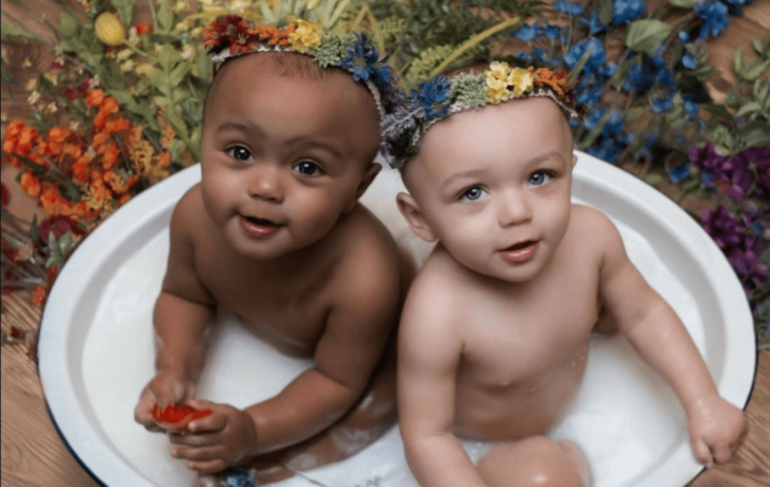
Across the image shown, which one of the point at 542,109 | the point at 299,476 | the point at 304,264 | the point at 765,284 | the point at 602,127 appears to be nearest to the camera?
the point at 542,109

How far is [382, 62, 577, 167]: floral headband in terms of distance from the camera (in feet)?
2.97

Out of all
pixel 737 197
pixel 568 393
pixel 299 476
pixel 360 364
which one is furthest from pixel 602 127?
pixel 299 476

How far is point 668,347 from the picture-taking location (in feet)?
3.51

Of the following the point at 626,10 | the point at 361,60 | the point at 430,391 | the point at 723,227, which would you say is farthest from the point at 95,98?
the point at 723,227

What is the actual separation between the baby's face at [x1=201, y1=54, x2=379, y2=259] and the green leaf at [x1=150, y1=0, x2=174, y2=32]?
1.93 ft

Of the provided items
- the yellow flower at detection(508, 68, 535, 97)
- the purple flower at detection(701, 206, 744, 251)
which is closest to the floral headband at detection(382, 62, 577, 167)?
the yellow flower at detection(508, 68, 535, 97)

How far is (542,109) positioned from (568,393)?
0.40 m

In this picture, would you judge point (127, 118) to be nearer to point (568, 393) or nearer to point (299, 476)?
point (299, 476)

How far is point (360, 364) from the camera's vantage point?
1.10m

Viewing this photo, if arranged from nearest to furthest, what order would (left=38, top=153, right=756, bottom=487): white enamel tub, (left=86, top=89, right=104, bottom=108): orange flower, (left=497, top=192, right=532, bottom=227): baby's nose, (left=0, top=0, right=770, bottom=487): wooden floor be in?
(left=497, top=192, right=532, bottom=227): baby's nose → (left=38, top=153, right=756, bottom=487): white enamel tub → (left=0, top=0, right=770, bottom=487): wooden floor → (left=86, top=89, right=104, bottom=108): orange flower

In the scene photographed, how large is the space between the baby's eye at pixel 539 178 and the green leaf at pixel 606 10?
70cm

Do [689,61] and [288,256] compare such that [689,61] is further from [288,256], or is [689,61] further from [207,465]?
[207,465]

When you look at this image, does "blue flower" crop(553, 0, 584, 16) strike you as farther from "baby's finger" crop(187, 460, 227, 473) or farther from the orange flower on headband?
"baby's finger" crop(187, 460, 227, 473)

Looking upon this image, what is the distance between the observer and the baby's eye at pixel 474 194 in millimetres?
916
